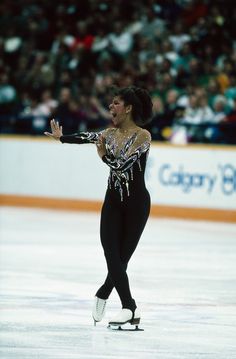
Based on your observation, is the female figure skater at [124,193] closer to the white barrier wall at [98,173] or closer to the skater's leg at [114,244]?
the skater's leg at [114,244]

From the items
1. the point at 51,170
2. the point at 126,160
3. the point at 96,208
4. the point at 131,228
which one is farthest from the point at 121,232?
the point at 51,170

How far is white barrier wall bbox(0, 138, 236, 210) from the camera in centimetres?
1723

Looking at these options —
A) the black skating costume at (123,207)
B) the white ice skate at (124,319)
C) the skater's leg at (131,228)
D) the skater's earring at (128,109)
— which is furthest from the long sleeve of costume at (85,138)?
the white ice skate at (124,319)

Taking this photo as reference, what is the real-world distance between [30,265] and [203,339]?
4.52m

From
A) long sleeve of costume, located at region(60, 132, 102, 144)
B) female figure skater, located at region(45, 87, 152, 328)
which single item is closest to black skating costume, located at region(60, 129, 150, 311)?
female figure skater, located at region(45, 87, 152, 328)

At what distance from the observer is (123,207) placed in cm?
748

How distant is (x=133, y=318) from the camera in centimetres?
748

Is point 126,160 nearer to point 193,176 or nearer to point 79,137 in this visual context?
point 79,137

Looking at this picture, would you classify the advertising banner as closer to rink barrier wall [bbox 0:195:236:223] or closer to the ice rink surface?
rink barrier wall [bbox 0:195:236:223]

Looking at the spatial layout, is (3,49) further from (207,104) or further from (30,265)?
(30,265)

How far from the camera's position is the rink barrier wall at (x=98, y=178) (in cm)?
1723

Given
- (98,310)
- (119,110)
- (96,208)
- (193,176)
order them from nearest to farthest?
(119,110) → (98,310) → (193,176) → (96,208)

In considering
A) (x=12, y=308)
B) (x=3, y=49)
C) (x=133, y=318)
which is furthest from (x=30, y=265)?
(x=3, y=49)

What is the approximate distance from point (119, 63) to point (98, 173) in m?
3.01
